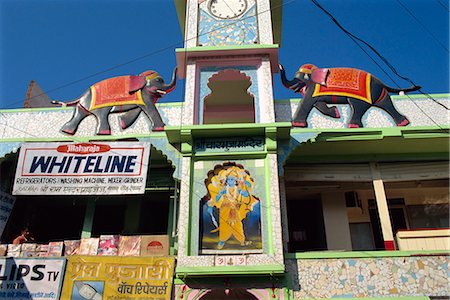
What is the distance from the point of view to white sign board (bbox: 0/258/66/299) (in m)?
9.15

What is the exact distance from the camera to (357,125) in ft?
35.1

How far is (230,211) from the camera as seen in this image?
9.40 metres

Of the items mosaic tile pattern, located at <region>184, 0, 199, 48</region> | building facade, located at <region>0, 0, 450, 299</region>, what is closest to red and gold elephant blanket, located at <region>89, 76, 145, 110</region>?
building facade, located at <region>0, 0, 450, 299</region>

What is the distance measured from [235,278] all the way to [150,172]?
4.37 metres

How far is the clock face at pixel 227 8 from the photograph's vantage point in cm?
1225

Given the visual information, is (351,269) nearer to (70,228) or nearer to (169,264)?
(169,264)

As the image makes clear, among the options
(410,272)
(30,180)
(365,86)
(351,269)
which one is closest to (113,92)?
(30,180)

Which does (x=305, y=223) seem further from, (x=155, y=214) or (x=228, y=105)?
(x=155, y=214)

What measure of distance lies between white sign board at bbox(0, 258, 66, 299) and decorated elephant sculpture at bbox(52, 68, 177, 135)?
3.60 meters

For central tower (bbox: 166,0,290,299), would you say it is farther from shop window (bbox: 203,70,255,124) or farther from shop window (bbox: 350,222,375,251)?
shop window (bbox: 350,222,375,251)

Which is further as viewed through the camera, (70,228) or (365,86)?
(70,228)

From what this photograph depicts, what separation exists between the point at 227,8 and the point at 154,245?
7423 millimetres

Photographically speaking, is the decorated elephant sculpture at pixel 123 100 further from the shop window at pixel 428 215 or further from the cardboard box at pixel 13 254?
the shop window at pixel 428 215

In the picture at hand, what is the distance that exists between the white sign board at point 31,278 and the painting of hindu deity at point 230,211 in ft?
11.6
